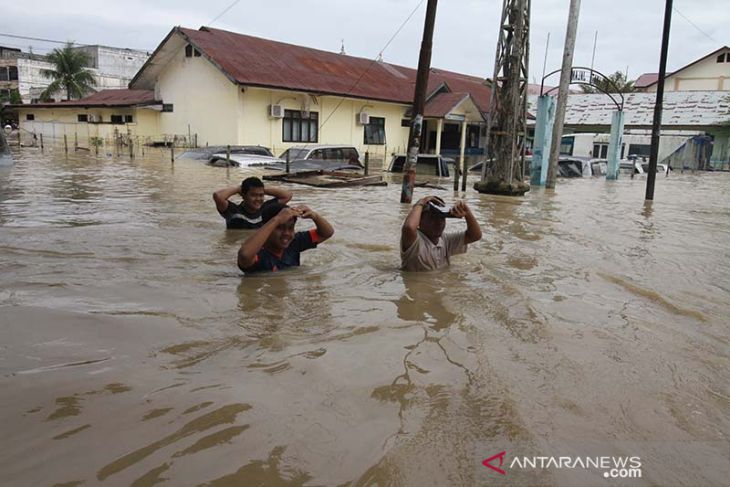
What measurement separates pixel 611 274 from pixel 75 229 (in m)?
6.76

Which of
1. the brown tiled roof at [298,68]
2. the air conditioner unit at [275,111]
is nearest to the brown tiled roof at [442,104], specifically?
the brown tiled roof at [298,68]

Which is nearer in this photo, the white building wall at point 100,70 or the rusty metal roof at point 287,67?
the rusty metal roof at point 287,67

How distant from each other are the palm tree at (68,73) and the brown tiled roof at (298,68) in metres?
18.2

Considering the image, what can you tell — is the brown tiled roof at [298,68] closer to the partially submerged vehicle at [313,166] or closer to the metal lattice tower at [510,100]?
the partially submerged vehicle at [313,166]

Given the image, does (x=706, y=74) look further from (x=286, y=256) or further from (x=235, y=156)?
(x=286, y=256)

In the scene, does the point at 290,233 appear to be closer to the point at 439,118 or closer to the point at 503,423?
the point at 503,423

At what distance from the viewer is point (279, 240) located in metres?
5.09

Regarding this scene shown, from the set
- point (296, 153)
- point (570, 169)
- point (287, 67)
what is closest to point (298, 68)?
point (287, 67)

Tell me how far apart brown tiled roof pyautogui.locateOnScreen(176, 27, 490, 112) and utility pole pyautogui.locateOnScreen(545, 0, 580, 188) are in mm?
11719

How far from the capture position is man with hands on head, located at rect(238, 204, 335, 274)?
4.63m

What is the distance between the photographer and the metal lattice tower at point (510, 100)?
1477 cm

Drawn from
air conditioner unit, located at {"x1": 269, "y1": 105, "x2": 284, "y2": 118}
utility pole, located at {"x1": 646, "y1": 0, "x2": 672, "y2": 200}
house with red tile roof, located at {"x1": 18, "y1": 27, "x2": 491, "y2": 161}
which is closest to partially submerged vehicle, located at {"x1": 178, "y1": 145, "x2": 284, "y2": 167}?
house with red tile roof, located at {"x1": 18, "y1": 27, "x2": 491, "y2": 161}

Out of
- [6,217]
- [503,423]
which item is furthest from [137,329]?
[6,217]

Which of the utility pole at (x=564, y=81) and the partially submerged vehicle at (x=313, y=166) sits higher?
the utility pole at (x=564, y=81)
